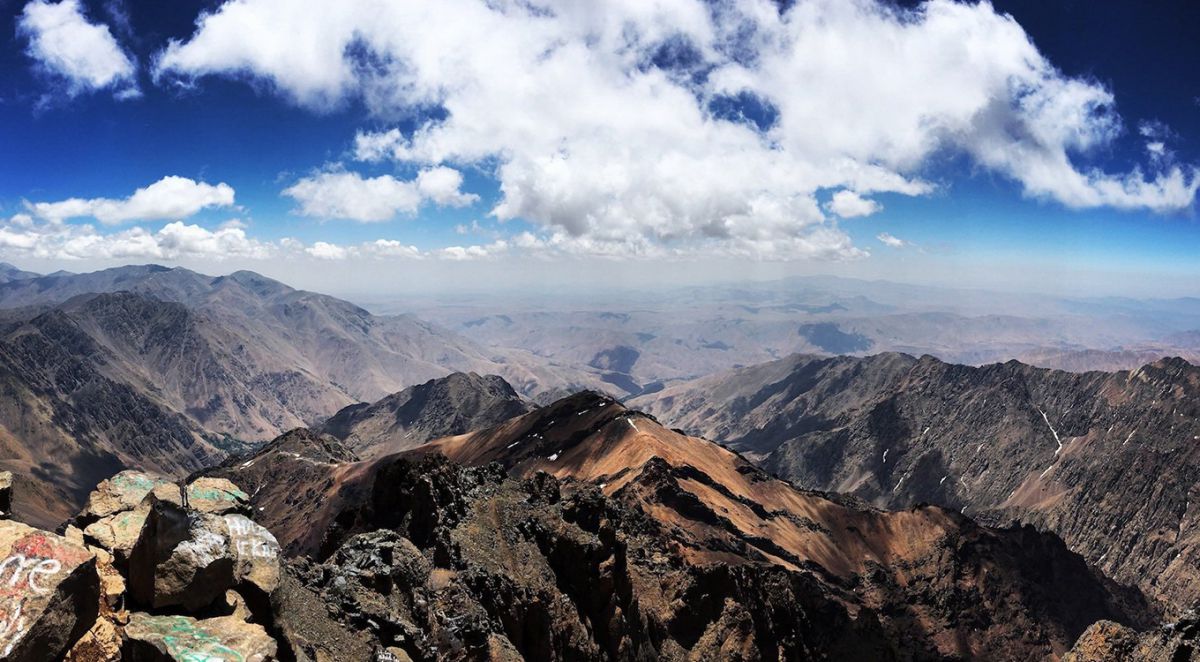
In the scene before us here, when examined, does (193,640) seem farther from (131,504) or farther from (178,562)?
(131,504)

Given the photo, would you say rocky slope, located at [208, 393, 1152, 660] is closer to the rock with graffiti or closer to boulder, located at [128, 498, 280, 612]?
the rock with graffiti

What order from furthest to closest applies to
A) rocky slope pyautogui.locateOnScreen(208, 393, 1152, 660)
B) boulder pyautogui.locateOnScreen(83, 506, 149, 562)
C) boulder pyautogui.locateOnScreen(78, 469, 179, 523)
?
1. rocky slope pyautogui.locateOnScreen(208, 393, 1152, 660)
2. boulder pyautogui.locateOnScreen(78, 469, 179, 523)
3. boulder pyautogui.locateOnScreen(83, 506, 149, 562)

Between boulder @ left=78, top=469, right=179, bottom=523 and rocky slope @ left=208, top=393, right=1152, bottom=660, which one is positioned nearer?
boulder @ left=78, top=469, right=179, bottom=523

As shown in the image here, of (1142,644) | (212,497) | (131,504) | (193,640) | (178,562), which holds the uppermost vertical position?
(178,562)

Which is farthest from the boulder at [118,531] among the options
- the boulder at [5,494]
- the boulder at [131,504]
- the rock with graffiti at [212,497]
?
the boulder at [5,494]

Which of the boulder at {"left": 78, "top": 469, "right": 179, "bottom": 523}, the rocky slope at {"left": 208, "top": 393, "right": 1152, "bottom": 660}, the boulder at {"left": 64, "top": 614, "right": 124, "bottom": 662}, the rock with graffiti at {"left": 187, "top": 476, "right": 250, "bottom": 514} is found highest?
the boulder at {"left": 78, "top": 469, "right": 179, "bottom": 523}

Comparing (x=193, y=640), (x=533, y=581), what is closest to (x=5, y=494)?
(x=193, y=640)

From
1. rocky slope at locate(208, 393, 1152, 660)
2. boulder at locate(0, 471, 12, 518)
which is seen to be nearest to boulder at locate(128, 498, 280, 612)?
boulder at locate(0, 471, 12, 518)

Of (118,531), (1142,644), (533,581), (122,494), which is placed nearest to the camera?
(118,531)
